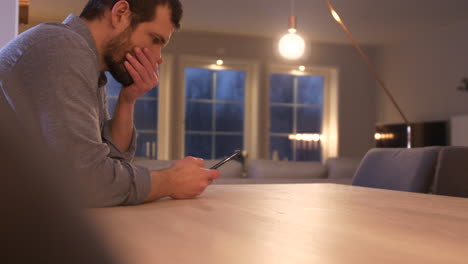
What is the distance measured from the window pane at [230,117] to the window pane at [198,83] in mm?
270

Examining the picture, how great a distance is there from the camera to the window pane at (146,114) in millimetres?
6559

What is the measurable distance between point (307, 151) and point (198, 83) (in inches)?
79.5

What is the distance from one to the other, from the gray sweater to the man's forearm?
38 cm

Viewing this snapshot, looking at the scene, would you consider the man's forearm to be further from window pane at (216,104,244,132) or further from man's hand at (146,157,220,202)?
window pane at (216,104,244,132)

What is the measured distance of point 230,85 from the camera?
23.4 ft

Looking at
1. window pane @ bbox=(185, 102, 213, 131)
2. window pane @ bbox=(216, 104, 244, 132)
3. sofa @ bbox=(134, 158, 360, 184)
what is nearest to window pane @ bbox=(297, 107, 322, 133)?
window pane @ bbox=(216, 104, 244, 132)

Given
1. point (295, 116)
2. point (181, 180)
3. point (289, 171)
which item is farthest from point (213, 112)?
point (181, 180)

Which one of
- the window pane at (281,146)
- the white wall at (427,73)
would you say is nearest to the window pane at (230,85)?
the window pane at (281,146)

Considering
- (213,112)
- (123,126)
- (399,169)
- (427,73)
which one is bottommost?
(399,169)

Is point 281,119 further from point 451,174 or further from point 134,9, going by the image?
point 134,9

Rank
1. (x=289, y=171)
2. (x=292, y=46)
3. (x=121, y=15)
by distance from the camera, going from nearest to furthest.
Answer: (x=121, y=15) < (x=289, y=171) < (x=292, y=46)

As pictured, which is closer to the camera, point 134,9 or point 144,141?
point 134,9

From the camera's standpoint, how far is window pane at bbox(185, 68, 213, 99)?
270 inches

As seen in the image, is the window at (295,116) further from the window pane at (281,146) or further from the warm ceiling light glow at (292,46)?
the warm ceiling light glow at (292,46)
